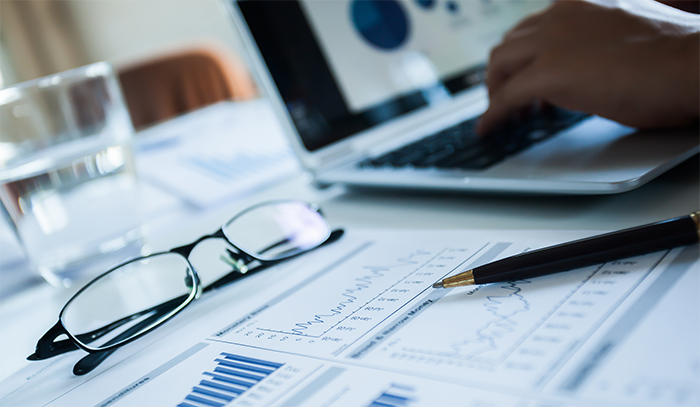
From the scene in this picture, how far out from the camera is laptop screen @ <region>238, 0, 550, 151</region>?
546 millimetres

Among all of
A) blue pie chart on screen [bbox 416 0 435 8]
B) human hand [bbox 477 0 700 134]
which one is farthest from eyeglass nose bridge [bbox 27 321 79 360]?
blue pie chart on screen [bbox 416 0 435 8]

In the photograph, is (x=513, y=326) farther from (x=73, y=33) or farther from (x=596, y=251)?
(x=73, y=33)

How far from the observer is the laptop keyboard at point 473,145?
42 cm

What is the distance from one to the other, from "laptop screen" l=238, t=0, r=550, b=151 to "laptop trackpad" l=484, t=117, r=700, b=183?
0.22m

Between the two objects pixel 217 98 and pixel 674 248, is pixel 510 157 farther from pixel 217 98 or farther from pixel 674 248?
pixel 217 98

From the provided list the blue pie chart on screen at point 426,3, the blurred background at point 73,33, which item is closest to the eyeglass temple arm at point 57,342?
the blue pie chart on screen at point 426,3

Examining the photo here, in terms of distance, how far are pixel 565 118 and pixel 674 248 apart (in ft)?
0.86

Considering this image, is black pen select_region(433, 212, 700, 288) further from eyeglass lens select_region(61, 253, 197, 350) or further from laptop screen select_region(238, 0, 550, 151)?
laptop screen select_region(238, 0, 550, 151)

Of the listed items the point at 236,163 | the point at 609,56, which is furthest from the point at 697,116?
the point at 236,163

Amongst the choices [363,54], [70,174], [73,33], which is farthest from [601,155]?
[73,33]

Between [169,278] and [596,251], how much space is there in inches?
11.9

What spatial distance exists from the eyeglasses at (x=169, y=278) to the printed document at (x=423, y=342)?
0.01m

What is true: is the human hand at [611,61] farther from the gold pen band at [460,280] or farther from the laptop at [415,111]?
the gold pen band at [460,280]

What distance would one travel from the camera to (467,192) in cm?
41
